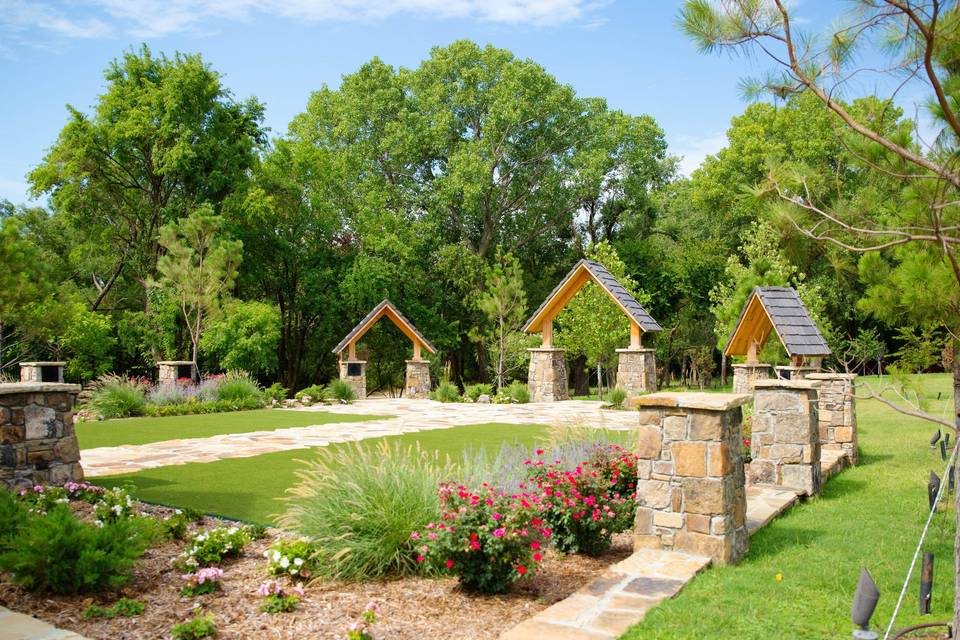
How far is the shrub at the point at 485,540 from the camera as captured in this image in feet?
13.3

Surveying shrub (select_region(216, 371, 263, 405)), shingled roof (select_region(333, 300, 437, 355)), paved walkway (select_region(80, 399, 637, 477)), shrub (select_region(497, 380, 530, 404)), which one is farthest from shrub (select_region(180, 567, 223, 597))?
shingled roof (select_region(333, 300, 437, 355))

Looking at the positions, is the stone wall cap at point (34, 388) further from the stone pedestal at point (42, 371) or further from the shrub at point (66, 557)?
the stone pedestal at point (42, 371)

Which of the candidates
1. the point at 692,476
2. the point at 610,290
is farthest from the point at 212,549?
the point at 610,290

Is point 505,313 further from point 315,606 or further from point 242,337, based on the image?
point 315,606

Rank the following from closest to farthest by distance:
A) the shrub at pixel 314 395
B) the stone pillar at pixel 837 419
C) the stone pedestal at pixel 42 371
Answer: the stone pillar at pixel 837 419, the stone pedestal at pixel 42 371, the shrub at pixel 314 395

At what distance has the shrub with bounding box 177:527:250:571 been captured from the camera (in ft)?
14.9

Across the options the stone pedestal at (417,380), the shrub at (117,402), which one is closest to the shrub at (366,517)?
the shrub at (117,402)

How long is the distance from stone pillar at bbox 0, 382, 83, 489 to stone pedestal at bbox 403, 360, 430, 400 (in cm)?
1452

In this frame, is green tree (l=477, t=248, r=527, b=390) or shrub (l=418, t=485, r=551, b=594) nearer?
shrub (l=418, t=485, r=551, b=594)

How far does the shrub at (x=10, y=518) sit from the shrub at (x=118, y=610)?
2.76 feet

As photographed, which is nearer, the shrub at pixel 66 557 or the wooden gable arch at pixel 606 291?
the shrub at pixel 66 557

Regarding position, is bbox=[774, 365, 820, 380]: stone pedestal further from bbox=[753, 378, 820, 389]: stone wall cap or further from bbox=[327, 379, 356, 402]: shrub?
bbox=[327, 379, 356, 402]: shrub

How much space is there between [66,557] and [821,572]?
14.5ft

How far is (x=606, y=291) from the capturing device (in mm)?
17562
